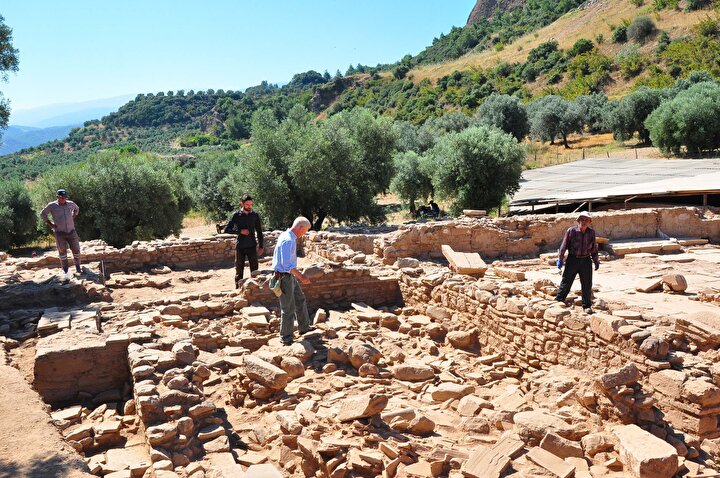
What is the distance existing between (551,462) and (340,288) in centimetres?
576

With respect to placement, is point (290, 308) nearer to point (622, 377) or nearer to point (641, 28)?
point (622, 377)

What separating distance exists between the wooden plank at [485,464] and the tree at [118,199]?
21.7 m

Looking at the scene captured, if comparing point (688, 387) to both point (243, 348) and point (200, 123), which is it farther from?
point (200, 123)

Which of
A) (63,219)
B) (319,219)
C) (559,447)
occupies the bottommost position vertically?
(559,447)

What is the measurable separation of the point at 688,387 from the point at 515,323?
2457mm

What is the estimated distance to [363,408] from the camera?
16.7 feet

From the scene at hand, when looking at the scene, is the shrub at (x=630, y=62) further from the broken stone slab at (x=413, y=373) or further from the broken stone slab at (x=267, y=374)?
the broken stone slab at (x=267, y=374)

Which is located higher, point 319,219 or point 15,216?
point 15,216

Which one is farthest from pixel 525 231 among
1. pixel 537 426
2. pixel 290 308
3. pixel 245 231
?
pixel 537 426

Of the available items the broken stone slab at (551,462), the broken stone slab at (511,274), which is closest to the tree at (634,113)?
the broken stone slab at (511,274)

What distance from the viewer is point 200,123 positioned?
11088 centimetres

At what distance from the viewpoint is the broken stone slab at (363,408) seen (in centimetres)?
510

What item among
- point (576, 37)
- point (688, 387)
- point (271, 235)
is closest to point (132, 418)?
point (688, 387)

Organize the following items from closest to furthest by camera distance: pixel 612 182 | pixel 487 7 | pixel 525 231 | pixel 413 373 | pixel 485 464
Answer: pixel 485 464
pixel 413 373
pixel 525 231
pixel 612 182
pixel 487 7
